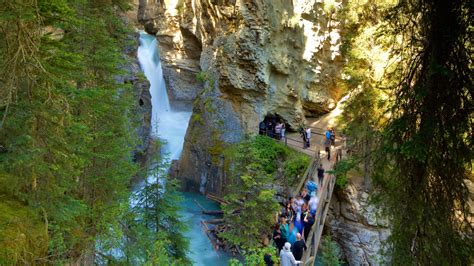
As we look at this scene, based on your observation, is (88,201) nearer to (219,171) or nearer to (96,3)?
(96,3)

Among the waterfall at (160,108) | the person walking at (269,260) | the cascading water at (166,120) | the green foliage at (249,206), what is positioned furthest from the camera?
the waterfall at (160,108)

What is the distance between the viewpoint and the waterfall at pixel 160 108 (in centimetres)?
2923

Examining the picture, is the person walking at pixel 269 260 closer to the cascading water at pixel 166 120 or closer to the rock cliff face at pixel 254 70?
the cascading water at pixel 166 120

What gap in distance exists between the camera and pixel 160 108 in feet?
104

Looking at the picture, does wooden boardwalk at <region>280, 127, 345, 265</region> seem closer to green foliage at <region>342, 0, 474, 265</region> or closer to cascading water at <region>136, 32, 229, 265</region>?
green foliage at <region>342, 0, 474, 265</region>

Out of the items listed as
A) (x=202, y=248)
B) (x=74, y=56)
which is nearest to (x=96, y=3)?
(x=74, y=56)

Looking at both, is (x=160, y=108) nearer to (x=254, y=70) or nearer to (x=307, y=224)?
(x=254, y=70)

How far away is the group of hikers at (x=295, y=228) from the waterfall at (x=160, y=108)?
18.7 m

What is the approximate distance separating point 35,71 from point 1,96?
2.63 feet

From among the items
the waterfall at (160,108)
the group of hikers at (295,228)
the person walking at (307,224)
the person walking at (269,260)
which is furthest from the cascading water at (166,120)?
the person walking at (269,260)

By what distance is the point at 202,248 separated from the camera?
1773cm

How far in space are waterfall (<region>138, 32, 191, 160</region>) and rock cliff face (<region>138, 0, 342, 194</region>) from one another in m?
3.90

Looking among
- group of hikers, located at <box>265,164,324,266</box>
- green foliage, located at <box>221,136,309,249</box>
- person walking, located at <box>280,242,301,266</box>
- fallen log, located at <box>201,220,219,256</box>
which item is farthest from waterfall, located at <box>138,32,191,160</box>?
person walking, located at <box>280,242,301,266</box>

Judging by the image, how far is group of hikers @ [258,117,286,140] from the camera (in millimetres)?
22875
